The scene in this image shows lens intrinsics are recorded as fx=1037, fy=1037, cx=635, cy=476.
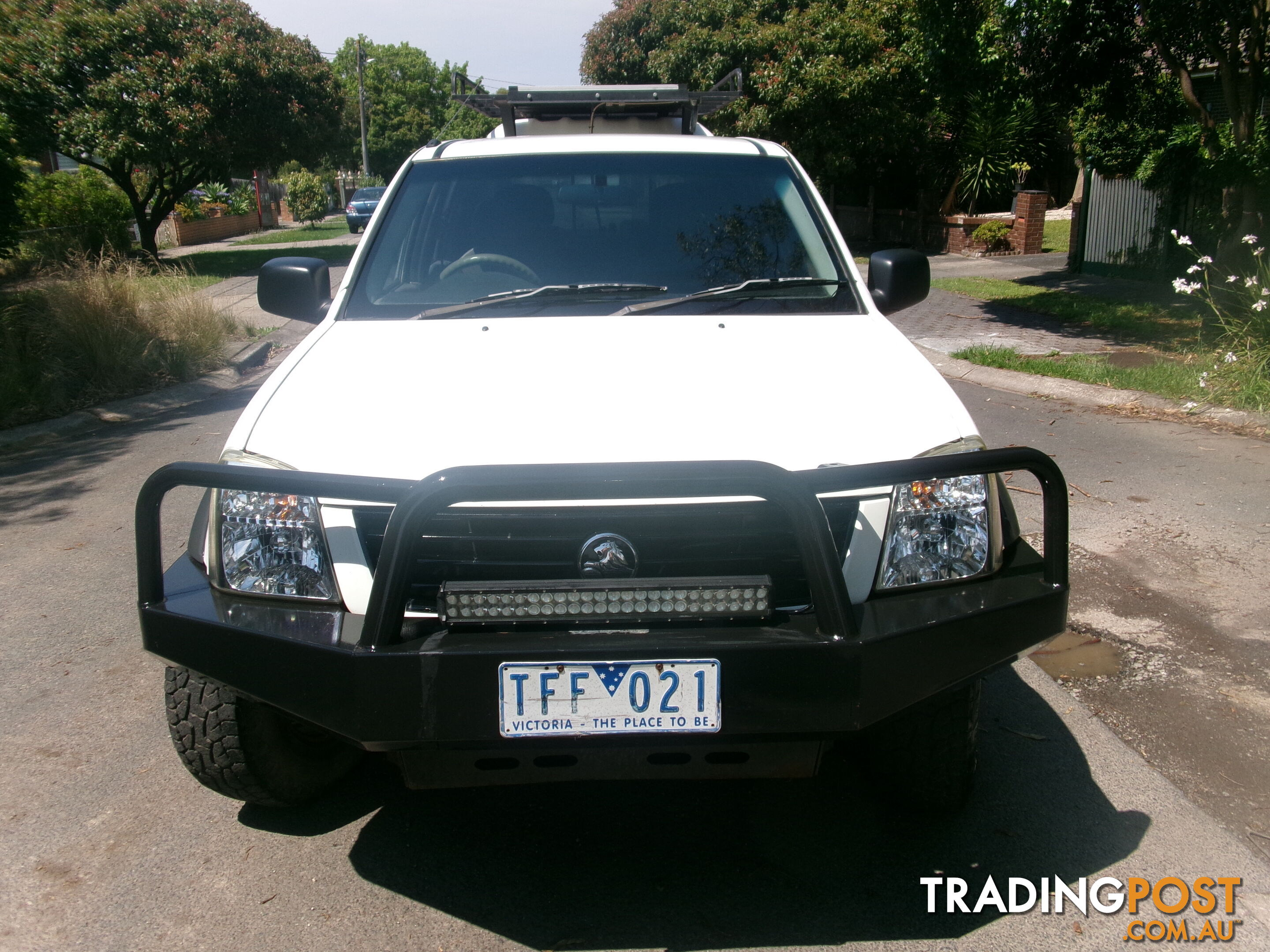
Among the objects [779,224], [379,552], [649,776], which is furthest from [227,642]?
[779,224]

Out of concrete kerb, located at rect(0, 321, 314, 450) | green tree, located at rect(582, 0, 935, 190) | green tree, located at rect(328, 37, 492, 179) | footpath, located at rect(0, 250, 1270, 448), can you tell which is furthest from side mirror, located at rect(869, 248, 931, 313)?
green tree, located at rect(328, 37, 492, 179)

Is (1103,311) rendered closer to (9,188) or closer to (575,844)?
(575,844)

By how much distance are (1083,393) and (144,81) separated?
16965mm

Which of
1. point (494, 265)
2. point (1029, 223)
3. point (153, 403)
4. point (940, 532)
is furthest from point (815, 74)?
point (940, 532)

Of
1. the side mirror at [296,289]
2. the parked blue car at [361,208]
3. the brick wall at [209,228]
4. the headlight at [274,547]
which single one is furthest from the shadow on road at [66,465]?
the parked blue car at [361,208]

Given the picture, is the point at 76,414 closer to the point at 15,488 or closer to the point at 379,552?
the point at 15,488

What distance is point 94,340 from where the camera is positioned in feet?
28.2

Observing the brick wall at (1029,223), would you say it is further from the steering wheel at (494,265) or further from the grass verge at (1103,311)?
the steering wheel at (494,265)

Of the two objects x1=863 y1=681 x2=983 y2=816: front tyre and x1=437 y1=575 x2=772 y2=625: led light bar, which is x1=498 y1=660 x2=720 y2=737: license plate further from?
x1=863 y1=681 x2=983 y2=816: front tyre

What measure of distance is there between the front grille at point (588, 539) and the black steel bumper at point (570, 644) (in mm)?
123

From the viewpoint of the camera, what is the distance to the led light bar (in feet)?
7.04

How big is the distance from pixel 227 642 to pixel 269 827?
0.86 meters

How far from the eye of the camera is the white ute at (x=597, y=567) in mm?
2107

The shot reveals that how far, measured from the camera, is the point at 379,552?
224 centimetres
